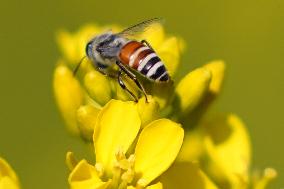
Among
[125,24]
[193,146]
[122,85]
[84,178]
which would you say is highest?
[122,85]

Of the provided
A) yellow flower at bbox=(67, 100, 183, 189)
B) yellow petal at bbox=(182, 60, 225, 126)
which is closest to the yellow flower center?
yellow flower at bbox=(67, 100, 183, 189)

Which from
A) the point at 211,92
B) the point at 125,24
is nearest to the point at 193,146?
the point at 211,92

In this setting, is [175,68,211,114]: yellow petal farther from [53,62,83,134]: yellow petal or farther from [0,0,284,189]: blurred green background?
[0,0,284,189]: blurred green background

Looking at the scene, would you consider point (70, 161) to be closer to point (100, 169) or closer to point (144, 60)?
point (100, 169)

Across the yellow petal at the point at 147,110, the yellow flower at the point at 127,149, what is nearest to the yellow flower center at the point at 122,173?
the yellow flower at the point at 127,149

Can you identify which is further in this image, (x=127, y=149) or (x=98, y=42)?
(x=98, y=42)

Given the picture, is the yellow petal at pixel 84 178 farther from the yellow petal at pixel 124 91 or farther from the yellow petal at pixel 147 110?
the yellow petal at pixel 124 91

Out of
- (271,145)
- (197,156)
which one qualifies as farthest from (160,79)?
(271,145)
